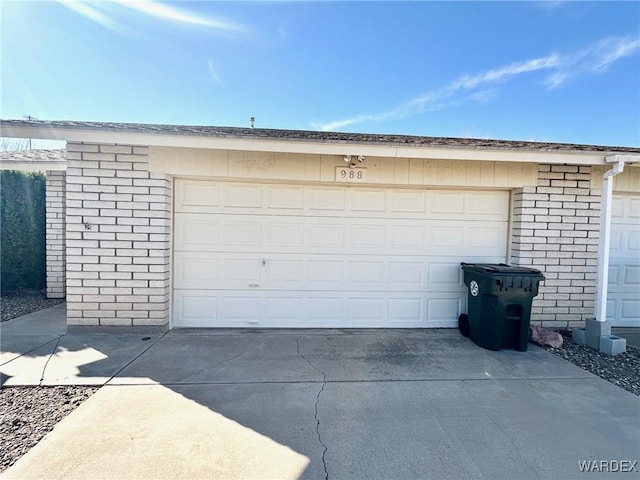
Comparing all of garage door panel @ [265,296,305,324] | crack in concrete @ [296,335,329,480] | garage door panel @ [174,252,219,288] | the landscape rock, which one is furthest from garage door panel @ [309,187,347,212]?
the landscape rock

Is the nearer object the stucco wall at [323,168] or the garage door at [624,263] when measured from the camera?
the stucco wall at [323,168]

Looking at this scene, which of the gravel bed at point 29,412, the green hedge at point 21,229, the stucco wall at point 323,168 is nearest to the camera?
the gravel bed at point 29,412

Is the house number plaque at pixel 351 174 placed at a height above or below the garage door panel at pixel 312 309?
above

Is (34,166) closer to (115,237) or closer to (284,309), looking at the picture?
(115,237)

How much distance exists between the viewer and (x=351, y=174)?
489 cm

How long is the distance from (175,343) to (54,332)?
6.71 feet

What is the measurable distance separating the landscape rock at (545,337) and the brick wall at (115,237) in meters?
5.64

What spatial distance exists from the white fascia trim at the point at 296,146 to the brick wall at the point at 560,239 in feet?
2.03

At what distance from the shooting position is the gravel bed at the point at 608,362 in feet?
11.3

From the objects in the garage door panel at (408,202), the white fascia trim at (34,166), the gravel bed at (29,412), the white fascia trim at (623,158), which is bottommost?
the gravel bed at (29,412)

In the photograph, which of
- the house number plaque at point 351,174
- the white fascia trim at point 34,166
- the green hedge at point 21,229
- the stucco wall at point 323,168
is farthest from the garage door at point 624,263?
the green hedge at point 21,229

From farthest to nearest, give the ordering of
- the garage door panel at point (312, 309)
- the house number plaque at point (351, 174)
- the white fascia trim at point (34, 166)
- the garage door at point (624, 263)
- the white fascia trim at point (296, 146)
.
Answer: the white fascia trim at point (34, 166) < the garage door at point (624, 263) < the garage door panel at point (312, 309) < the house number plaque at point (351, 174) < the white fascia trim at point (296, 146)

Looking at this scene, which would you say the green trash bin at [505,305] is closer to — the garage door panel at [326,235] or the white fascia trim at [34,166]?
the garage door panel at [326,235]

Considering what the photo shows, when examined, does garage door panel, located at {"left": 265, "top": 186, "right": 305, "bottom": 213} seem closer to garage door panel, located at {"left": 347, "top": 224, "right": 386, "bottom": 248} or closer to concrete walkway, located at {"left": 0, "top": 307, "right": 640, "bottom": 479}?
garage door panel, located at {"left": 347, "top": 224, "right": 386, "bottom": 248}
